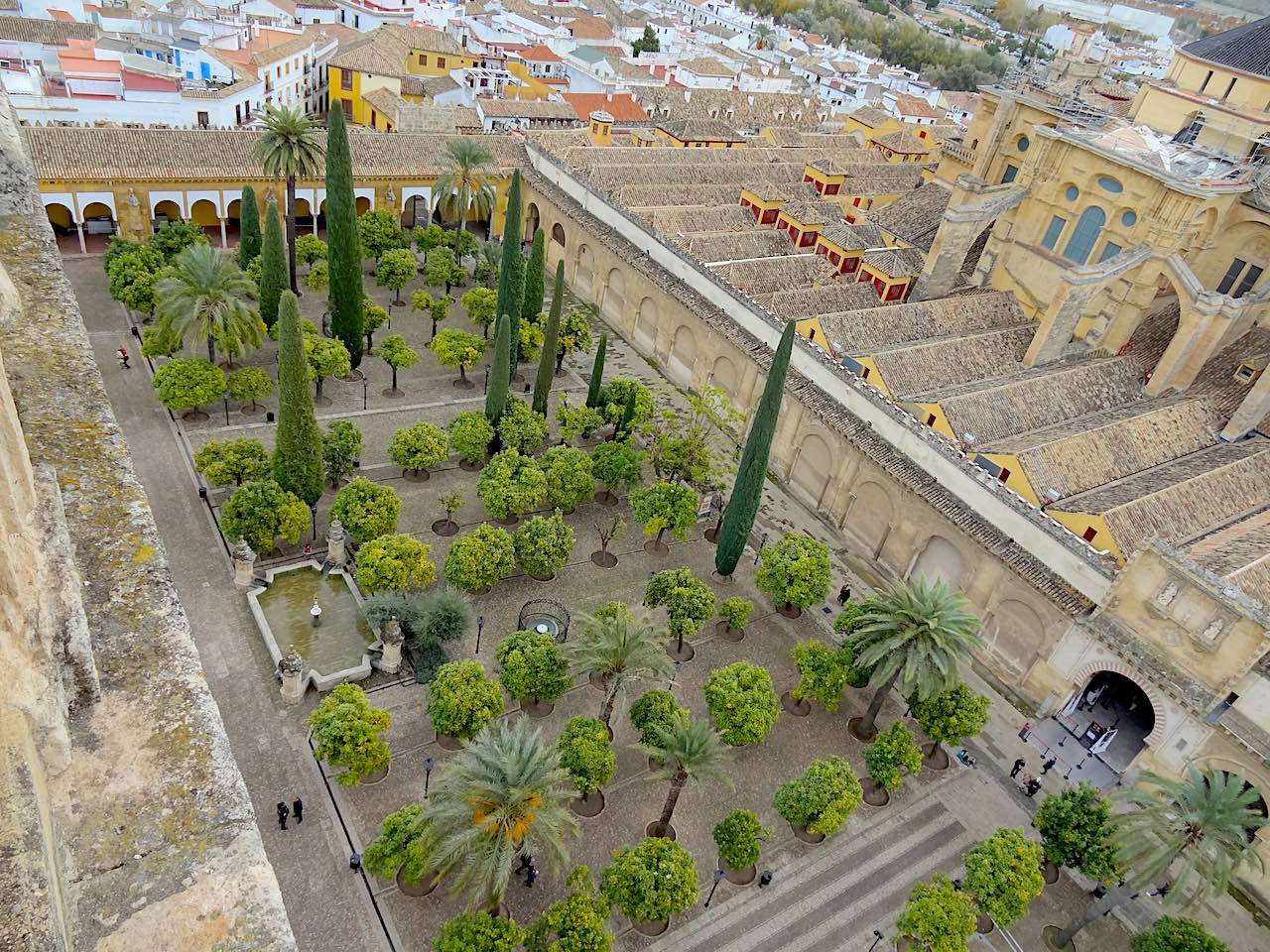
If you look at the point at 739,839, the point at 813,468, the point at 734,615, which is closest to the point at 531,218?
the point at 813,468

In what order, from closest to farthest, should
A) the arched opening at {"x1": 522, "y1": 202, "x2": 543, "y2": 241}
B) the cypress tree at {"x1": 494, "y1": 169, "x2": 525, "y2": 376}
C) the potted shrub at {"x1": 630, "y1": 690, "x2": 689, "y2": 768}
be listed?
the potted shrub at {"x1": 630, "y1": 690, "x2": 689, "y2": 768} → the cypress tree at {"x1": 494, "y1": 169, "x2": 525, "y2": 376} → the arched opening at {"x1": 522, "y1": 202, "x2": 543, "y2": 241}

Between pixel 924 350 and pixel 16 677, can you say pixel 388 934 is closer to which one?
pixel 16 677

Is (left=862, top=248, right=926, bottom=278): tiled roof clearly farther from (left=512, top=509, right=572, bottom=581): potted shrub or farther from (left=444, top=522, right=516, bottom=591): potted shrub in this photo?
(left=444, top=522, right=516, bottom=591): potted shrub

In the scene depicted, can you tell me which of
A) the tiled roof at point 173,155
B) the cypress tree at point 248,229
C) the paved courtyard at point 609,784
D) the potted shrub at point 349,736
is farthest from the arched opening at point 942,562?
the tiled roof at point 173,155

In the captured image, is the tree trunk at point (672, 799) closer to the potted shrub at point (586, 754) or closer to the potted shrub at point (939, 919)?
the potted shrub at point (586, 754)

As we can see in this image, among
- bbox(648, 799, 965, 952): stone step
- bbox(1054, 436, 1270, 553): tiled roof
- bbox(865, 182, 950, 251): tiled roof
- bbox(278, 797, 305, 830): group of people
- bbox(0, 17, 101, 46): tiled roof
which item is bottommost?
bbox(648, 799, 965, 952): stone step

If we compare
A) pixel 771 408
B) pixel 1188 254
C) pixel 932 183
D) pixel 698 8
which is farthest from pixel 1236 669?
pixel 698 8

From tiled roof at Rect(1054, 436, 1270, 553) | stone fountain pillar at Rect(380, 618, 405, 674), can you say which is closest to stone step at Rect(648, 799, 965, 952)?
stone fountain pillar at Rect(380, 618, 405, 674)
